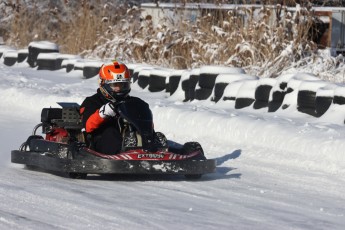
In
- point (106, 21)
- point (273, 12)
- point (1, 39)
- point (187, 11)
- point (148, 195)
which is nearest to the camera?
point (148, 195)

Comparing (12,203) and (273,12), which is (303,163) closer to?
(12,203)

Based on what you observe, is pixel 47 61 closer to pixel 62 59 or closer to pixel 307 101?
pixel 62 59

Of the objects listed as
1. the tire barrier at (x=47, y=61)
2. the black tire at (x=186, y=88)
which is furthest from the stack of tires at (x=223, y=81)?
the tire barrier at (x=47, y=61)

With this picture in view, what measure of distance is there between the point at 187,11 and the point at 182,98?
3441 millimetres

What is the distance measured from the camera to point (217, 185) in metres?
7.74

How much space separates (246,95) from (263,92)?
29 cm

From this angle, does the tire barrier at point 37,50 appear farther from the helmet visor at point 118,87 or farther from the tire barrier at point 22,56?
the helmet visor at point 118,87

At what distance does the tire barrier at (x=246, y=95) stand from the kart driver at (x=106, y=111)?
4058 millimetres

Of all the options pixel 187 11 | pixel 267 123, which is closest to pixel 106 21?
pixel 187 11

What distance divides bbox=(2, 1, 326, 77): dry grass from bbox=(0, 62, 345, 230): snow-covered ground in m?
1.91

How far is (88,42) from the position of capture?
1977cm

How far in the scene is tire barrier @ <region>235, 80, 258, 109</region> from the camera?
477 inches

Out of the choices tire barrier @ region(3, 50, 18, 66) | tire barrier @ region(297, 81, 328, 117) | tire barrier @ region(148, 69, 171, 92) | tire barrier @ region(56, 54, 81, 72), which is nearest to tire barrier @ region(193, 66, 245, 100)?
tire barrier @ region(148, 69, 171, 92)

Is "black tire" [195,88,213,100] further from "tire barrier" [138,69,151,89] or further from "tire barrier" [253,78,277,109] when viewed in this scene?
"tire barrier" [138,69,151,89]
